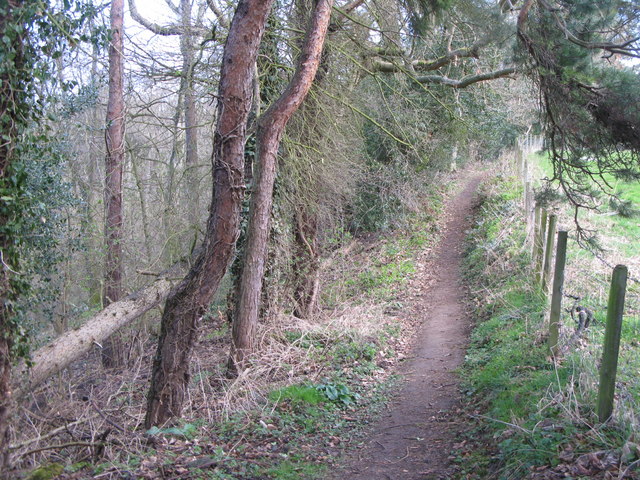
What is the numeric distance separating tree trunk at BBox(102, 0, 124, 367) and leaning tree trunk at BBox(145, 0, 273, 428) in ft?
16.4

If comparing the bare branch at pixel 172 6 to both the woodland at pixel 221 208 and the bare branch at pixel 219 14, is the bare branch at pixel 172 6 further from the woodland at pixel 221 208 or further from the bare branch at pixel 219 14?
the bare branch at pixel 219 14

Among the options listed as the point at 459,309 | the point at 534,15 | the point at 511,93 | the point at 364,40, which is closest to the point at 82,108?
the point at 364,40

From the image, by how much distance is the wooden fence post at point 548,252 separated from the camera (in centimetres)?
812

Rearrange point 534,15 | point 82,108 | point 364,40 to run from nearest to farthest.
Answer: point 534,15, point 82,108, point 364,40

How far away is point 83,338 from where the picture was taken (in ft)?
24.5

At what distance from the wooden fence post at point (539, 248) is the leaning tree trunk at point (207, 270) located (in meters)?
5.56

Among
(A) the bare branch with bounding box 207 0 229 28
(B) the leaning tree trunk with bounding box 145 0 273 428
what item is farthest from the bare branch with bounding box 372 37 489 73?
(B) the leaning tree trunk with bounding box 145 0 273 428

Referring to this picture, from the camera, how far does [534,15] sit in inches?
307

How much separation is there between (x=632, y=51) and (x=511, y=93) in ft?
57.9

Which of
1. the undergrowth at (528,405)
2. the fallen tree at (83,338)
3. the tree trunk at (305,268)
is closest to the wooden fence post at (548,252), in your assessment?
the undergrowth at (528,405)

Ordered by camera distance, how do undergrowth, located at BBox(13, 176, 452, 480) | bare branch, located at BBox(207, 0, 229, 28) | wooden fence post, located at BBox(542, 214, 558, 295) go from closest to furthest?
undergrowth, located at BBox(13, 176, 452, 480), wooden fence post, located at BBox(542, 214, 558, 295), bare branch, located at BBox(207, 0, 229, 28)

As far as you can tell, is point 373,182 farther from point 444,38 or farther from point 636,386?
point 636,386

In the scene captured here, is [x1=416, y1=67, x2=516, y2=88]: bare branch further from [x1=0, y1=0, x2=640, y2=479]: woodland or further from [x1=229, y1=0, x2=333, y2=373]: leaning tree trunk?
[x1=229, y1=0, x2=333, y2=373]: leaning tree trunk

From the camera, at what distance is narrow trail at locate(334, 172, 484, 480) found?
18.6 feet
